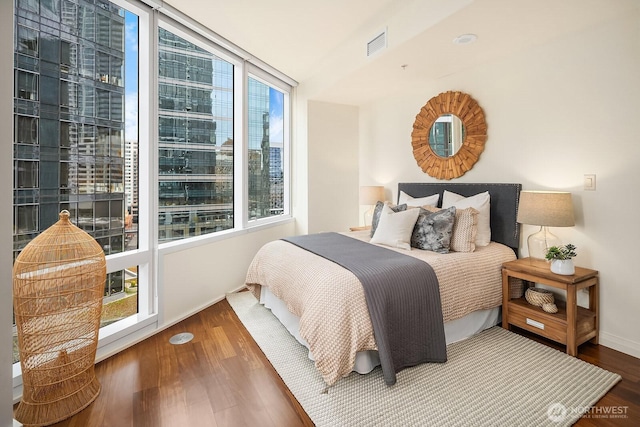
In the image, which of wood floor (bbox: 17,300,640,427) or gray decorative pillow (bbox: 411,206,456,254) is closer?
wood floor (bbox: 17,300,640,427)

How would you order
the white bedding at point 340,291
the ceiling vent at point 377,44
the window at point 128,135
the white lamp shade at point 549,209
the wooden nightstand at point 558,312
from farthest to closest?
the ceiling vent at point 377,44 < the white lamp shade at point 549,209 < the wooden nightstand at point 558,312 < the window at point 128,135 < the white bedding at point 340,291

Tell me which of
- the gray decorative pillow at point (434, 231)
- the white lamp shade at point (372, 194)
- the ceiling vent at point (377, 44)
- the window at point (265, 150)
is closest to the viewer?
the gray decorative pillow at point (434, 231)

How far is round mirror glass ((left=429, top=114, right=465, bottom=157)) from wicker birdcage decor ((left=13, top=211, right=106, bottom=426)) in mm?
3311

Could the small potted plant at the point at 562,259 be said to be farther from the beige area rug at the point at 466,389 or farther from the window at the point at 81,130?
the window at the point at 81,130

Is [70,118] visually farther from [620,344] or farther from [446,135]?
[620,344]

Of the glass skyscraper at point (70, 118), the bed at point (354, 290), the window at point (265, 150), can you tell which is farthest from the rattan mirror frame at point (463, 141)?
the glass skyscraper at point (70, 118)

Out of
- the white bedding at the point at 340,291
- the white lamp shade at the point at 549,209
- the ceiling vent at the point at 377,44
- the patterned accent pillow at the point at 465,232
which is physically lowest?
the white bedding at the point at 340,291

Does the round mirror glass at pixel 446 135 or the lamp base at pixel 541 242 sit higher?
the round mirror glass at pixel 446 135

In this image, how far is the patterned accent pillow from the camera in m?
2.72

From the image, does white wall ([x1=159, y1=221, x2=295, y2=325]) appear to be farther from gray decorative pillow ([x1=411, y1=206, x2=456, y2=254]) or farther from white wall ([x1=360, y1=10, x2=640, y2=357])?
white wall ([x1=360, y1=10, x2=640, y2=357])

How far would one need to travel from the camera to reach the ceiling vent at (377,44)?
284 centimetres

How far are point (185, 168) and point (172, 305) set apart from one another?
1302 mm

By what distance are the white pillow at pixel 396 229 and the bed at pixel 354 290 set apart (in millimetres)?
100

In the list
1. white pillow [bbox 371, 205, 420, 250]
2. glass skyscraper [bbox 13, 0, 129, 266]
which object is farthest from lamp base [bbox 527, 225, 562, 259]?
glass skyscraper [bbox 13, 0, 129, 266]
